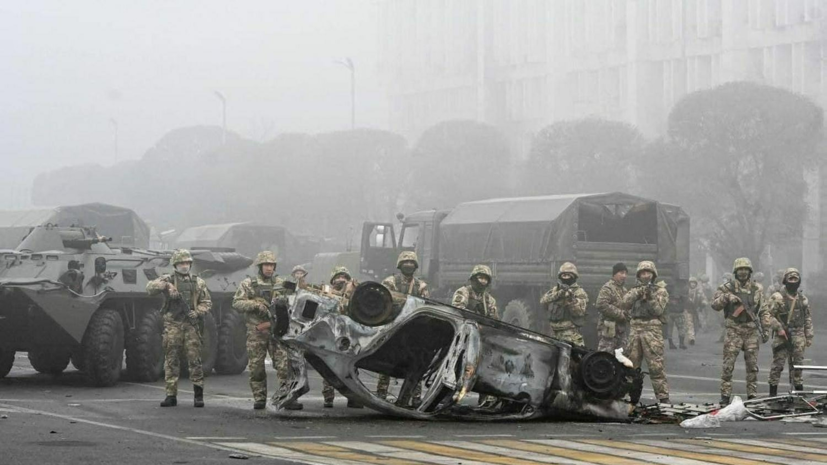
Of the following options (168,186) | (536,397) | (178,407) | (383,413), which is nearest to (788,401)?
(536,397)

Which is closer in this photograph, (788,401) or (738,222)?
(788,401)

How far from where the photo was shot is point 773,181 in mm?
55531

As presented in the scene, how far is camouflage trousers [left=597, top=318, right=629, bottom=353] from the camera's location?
1814 centimetres

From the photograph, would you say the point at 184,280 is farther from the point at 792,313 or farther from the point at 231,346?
the point at 792,313

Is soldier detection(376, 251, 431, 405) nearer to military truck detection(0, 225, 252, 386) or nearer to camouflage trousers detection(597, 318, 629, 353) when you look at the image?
camouflage trousers detection(597, 318, 629, 353)

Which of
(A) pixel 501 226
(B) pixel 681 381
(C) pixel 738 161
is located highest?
(C) pixel 738 161

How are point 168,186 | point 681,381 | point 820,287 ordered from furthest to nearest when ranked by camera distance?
point 168,186 < point 820,287 < point 681,381

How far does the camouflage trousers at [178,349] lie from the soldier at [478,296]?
2.79m

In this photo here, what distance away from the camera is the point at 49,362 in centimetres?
2200

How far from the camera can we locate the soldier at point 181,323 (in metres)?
16.8

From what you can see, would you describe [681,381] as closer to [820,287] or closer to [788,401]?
[788,401]

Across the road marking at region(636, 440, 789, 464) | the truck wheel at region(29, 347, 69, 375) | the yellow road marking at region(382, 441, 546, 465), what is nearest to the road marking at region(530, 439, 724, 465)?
the road marking at region(636, 440, 789, 464)

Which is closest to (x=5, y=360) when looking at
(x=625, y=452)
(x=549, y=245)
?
(x=625, y=452)

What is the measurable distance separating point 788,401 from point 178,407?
6.15 m
